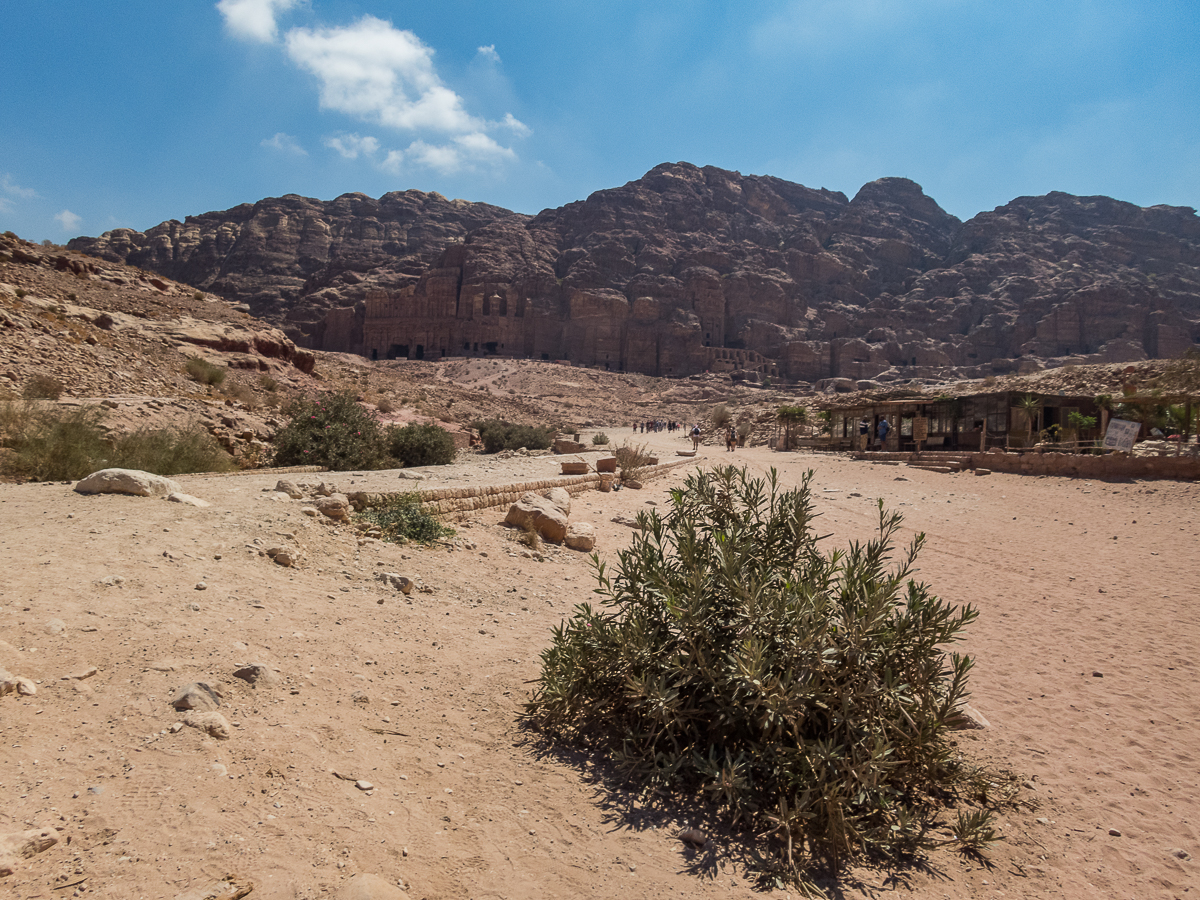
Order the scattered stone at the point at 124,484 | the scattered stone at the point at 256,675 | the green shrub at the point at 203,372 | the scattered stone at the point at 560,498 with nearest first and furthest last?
1. the scattered stone at the point at 256,675
2. the scattered stone at the point at 124,484
3. the scattered stone at the point at 560,498
4. the green shrub at the point at 203,372

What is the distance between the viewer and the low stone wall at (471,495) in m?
7.50

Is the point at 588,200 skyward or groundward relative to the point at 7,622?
Result: skyward

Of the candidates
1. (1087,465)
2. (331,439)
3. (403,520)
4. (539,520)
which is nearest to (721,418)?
(1087,465)

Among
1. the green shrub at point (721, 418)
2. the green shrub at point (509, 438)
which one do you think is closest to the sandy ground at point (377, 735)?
the green shrub at point (509, 438)

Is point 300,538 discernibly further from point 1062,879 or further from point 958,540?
point 958,540

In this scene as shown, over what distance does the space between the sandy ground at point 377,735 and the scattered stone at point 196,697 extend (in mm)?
61

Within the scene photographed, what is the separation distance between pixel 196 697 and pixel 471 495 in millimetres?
5881

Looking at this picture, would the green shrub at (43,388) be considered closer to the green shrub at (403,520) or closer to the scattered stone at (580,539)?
the green shrub at (403,520)

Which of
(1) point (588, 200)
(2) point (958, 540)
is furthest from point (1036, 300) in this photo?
(2) point (958, 540)

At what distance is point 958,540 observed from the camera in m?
10.5

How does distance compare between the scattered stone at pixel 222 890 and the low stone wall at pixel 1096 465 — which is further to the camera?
the low stone wall at pixel 1096 465

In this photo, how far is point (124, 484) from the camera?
596 centimetres

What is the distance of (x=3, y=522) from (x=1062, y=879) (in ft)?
24.4

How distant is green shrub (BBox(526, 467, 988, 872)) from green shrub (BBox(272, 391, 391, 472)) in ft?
32.8
